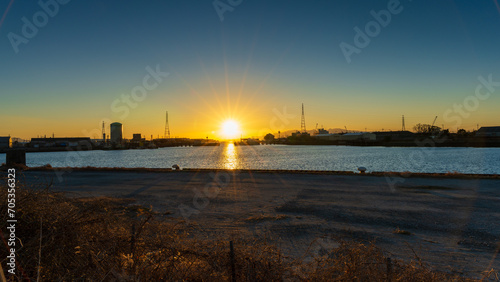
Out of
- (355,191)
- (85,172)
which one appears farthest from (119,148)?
(355,191)

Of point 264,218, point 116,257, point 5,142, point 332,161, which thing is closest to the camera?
point 116,257

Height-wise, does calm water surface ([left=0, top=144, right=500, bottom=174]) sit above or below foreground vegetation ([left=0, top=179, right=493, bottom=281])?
below

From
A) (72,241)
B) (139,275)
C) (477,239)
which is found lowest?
(477,239)

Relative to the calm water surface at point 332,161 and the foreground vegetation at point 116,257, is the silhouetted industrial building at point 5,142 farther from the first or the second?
the foreground vegetation at point 116,257

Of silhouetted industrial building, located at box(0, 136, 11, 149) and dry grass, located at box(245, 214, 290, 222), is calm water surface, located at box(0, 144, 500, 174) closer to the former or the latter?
dry grass, located at box(245, 214, 290, 222)

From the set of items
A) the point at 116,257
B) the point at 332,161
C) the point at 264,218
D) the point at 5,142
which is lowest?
the point at 332,161

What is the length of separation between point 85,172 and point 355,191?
Answer: 2100 centimetres

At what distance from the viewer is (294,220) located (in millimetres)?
9719

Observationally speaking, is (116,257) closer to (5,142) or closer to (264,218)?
(264,218)

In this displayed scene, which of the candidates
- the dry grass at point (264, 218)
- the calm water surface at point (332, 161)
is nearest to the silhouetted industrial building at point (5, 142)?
the calm water surface at point (332, 161)

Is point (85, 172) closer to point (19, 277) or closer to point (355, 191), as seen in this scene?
point (355, 191)

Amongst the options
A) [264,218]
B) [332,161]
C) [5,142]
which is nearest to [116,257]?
[264,218]

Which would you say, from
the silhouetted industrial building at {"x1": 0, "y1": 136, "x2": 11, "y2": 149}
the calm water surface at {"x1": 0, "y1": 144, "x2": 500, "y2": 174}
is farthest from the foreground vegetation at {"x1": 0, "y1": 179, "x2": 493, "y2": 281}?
the silhouetted industrial building at {"x1": 0, "y1": 136, "x2": 11, "y2": 149}

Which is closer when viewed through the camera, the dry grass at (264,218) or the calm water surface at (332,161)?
the dry grass at (264,218)
